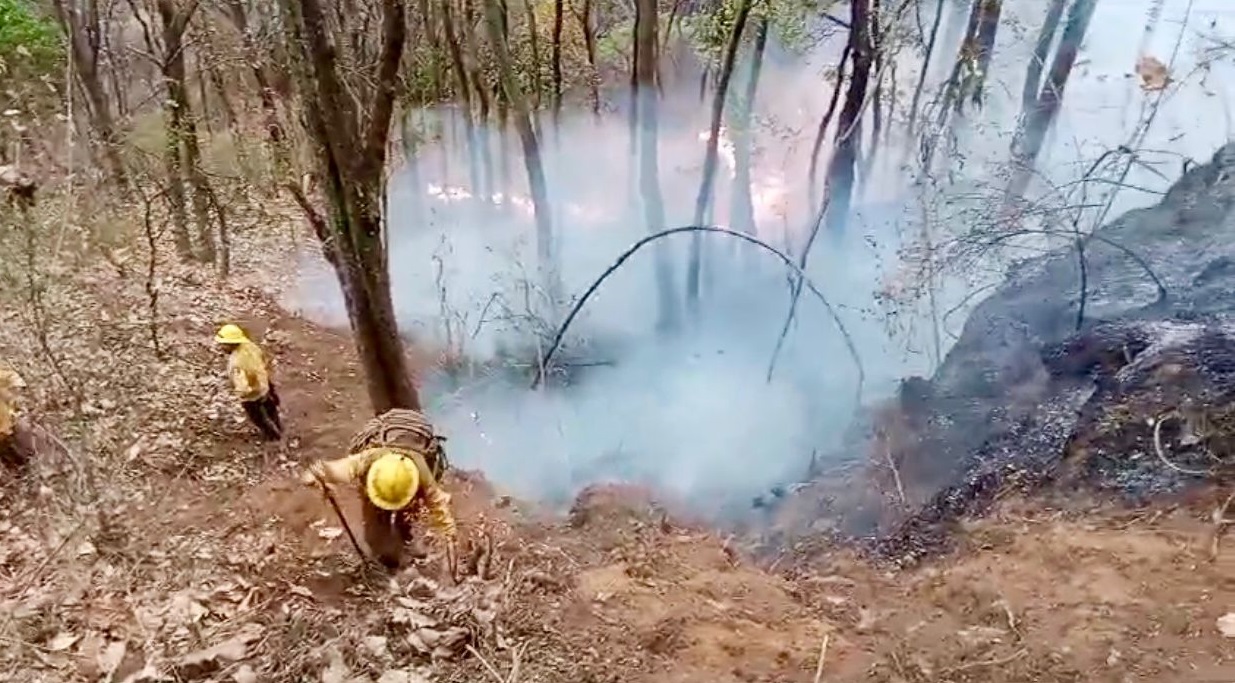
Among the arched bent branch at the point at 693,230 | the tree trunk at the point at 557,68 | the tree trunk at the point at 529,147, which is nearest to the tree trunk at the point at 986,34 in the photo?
the arched bent branch at the point at 693,230

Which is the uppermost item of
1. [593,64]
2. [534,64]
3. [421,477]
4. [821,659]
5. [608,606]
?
[534,64]

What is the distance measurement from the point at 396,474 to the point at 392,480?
0.14 ft

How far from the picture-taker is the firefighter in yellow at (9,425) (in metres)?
7.34

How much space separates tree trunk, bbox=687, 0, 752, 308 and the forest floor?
17.9ft

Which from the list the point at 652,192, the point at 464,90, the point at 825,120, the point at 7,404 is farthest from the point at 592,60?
the point at 7,404

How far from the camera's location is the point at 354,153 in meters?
5.81

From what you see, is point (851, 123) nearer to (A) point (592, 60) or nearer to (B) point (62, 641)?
(A) point (592, 60)

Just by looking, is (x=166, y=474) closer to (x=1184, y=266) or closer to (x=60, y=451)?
(x=60, y=451)

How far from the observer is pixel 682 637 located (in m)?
5.53

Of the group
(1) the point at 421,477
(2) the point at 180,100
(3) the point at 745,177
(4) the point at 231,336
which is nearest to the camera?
(1) the point at 421,477

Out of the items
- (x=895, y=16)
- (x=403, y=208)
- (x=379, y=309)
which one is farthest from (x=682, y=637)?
(x=403, y=208)

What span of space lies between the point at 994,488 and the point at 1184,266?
12.8ft

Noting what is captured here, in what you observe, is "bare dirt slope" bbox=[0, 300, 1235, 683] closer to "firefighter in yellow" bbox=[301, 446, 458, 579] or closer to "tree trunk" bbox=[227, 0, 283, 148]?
"firefighter in yellow" bbox=[301, 446, 458, 579]

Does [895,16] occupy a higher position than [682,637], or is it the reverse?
[895,16]
